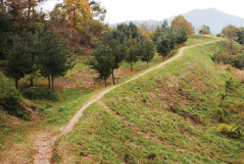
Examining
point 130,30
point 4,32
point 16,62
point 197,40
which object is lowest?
point 16,62

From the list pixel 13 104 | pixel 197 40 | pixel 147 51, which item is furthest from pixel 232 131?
pixel 197 40

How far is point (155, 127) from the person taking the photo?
1997 centimetres

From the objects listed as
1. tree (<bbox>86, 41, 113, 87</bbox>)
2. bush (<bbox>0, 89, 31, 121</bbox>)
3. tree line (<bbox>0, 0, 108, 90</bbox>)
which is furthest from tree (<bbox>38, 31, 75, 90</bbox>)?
bush (<bbox>0, 89, 31, 121</bbox>)

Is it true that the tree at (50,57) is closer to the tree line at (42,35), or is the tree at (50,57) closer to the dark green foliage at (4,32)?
the tree line at (42,35)

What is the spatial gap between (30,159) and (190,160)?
13286 millimetres

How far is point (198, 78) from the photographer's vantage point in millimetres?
36938

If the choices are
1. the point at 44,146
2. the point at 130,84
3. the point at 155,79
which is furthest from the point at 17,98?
the point at 155,79

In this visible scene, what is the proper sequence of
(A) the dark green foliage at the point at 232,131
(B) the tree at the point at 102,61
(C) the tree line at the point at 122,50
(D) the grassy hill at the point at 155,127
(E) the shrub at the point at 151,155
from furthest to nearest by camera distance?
(C) the tree line at the point at 122,50 → (B) the tree at the point at 102,61 → (A) the dark green foliage at the point at 232,131 → (E) the shrub at the point at 151,155 → (D) the grassy hill at the point at 155,127

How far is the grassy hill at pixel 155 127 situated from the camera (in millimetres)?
13180

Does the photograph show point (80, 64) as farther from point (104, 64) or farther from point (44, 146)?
point (44, 146)

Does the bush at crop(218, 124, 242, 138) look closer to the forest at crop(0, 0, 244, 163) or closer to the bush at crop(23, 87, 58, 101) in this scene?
the forest at crop(0, 0, 244, 163)

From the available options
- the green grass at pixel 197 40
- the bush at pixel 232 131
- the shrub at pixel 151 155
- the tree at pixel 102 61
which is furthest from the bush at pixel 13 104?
the green grass at pixel 197 40

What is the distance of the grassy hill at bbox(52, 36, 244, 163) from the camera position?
13180mm

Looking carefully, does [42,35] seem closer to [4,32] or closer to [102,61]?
[102,61]
